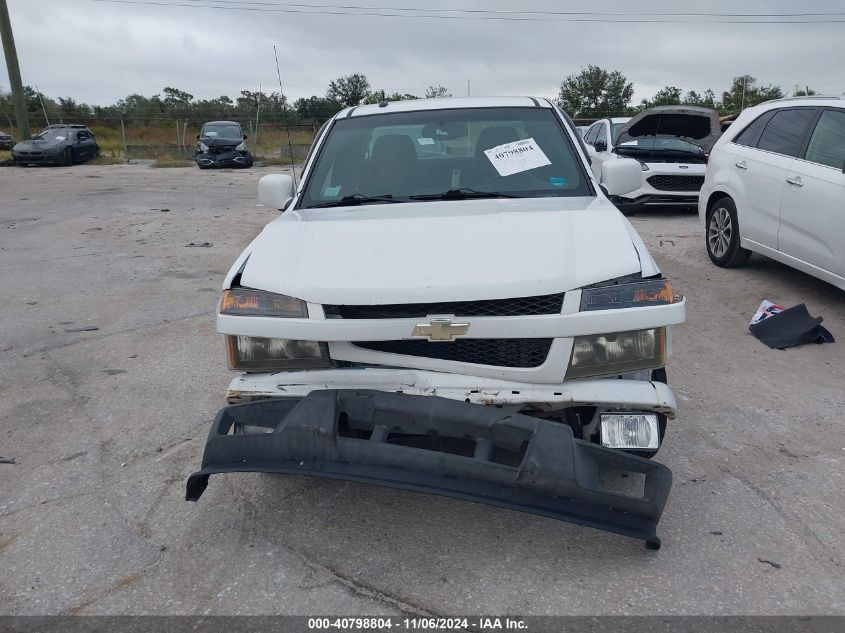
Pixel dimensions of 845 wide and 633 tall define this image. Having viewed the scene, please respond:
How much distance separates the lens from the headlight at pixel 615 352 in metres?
3.00

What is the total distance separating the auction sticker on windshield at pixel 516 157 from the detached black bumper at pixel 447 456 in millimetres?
1816

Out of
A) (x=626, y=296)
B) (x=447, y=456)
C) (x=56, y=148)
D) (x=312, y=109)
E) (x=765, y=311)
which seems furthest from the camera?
(x=312, y=109)

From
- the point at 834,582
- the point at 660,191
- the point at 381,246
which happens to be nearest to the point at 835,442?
the point at 834,582

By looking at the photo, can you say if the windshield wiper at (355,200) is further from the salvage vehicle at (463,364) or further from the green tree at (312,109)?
the green tree at (312,109)

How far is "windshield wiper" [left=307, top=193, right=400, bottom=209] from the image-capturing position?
13.4 feet

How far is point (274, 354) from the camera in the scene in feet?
10.4

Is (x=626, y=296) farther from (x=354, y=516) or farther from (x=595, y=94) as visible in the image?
(x=595, y=94)

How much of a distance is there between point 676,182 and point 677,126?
1064 millimetres

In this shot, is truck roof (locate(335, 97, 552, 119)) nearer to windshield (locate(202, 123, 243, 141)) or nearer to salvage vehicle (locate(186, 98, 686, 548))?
salvage vehicle (locate(186, 98, 686, 548))

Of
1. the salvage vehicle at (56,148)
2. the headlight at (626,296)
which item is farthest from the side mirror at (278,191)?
the salvage vehicle at (56,148)

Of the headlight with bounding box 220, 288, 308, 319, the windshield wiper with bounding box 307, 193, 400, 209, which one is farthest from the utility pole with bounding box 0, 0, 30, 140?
the headlight with bounding box 220, 288, 308, 319

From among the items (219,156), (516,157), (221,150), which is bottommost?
(219,156)

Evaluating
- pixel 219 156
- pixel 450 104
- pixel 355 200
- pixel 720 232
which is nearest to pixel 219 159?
pixel 219 156

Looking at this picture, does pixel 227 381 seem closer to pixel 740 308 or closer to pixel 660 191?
pixel 740 308
